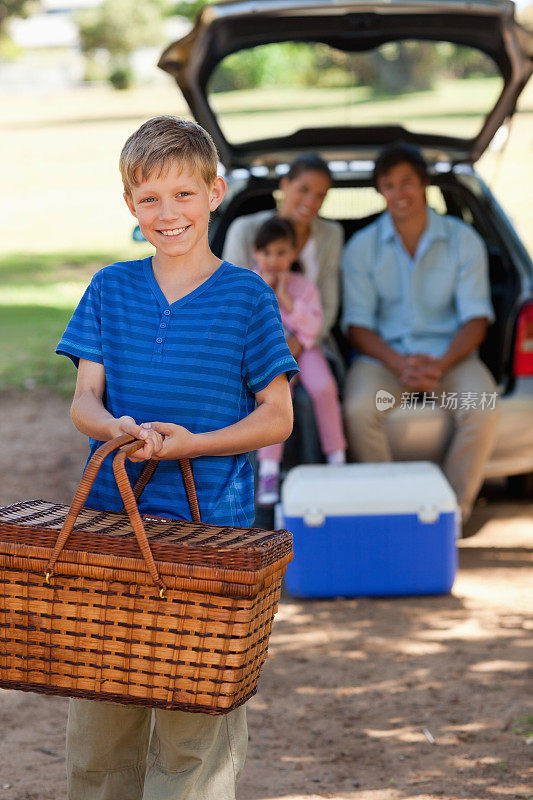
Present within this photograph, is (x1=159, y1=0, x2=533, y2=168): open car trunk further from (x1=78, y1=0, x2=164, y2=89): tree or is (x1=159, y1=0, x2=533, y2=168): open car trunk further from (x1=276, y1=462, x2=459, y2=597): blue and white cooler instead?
(x1=78, y1=0, x2=164, y2=89): tree

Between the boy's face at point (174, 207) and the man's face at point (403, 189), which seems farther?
the man's face at point (403, 189)

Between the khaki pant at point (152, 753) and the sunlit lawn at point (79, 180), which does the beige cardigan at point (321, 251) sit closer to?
the sunlit lawn at point (79, 180)

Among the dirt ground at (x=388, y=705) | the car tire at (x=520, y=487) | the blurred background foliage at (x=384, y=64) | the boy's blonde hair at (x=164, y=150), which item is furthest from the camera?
the car tire at (x=520, y=487)

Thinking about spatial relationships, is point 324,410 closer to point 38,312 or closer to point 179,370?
point 179,370

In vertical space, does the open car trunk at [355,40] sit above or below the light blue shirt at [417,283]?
above

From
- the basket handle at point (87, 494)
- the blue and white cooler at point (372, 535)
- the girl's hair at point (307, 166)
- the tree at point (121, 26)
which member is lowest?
the blue and white cooler at point (372, 535)

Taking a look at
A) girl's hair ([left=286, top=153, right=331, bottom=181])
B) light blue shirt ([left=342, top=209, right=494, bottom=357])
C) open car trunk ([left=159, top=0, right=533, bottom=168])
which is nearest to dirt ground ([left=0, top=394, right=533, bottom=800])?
light blue shirt ([left=342, top=209, right=494, bottom=357])

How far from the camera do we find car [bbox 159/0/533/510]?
16.0 feet

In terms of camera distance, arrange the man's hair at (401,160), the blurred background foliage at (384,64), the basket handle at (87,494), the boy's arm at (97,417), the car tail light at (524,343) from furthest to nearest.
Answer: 1. the blurred background foliage at (384,64)
2. the man's hair at (401,160)
3. the car tail light at (524,343)
4. the boy's arm at (97,417)
5. the basket handle at (87,494)

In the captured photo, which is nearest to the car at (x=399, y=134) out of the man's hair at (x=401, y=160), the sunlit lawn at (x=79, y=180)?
the sunlit lawn at (x=79, y=180)

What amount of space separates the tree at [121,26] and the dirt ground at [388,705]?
41375mm

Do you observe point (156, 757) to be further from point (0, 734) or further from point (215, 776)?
point (0, 734)

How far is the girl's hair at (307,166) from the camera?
529cm

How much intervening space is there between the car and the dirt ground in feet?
2.27
